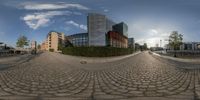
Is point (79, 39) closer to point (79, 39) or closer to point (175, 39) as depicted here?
point (79, 39)

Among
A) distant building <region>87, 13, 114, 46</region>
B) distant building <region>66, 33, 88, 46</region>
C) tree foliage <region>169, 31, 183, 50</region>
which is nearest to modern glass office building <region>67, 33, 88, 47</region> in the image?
distant building <region>66, 33, 88, 46</region>

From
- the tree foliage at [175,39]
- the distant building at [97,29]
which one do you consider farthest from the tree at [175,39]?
the distant building at [97,29]

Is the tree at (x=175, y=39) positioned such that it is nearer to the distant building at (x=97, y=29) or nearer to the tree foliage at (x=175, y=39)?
the tree foliage at (x=175, y=39)

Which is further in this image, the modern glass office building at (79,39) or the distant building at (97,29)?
the modern glass office building at (79,39)

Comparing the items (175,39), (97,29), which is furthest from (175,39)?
(97,29)

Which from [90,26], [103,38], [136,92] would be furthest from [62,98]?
[103,38]

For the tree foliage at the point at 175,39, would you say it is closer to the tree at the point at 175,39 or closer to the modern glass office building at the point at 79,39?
the tree at the point at 175,39

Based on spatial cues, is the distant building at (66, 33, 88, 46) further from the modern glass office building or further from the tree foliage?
the tree foliage

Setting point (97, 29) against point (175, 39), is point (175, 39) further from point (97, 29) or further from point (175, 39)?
point (97, 29)

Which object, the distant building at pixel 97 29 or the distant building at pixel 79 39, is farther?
→ the distant building at pixel 79 39

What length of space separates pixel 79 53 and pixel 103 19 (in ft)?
53.3

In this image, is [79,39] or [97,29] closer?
[97,29]

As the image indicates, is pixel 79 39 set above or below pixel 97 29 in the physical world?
below

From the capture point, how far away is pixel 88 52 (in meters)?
31.8
